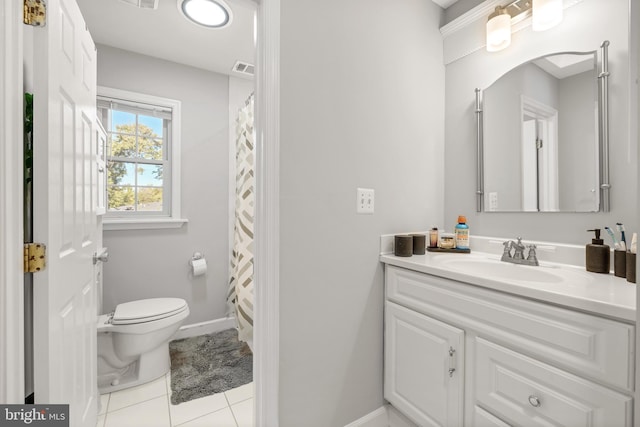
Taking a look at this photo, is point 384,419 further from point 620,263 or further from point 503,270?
point 620,263

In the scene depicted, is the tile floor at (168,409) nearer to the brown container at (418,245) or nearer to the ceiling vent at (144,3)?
the brown container at (418,245)

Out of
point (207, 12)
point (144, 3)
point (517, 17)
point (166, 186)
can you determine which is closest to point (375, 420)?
point (517, 17)

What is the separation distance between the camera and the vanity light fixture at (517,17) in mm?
1308

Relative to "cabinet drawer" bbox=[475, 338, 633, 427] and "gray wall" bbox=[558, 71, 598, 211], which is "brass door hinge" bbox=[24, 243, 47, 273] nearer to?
"cabinet drawer" bbox=[475, 338, 633, 427]

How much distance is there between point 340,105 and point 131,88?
200 centimetres

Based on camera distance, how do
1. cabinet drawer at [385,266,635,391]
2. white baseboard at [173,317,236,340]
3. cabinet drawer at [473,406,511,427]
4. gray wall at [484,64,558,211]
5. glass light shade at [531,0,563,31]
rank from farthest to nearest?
white baseboard at [173,317,236,340] < gray wall at [484,64,558,211] < glass light shade at [531,0,563,31] < cabinet drawer at [473,406,511,427] < cabinet drawer at [385,266,635,391]

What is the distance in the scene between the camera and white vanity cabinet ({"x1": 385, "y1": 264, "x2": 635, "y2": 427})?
0.74 metres

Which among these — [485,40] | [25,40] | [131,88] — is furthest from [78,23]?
[485,40]

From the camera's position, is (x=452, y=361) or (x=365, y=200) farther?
(x=365, y=200)

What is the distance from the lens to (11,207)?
2.48ft

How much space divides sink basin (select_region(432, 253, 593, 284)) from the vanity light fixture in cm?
114

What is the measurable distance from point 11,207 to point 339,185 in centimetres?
108

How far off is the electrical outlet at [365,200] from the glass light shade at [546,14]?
1133 mm

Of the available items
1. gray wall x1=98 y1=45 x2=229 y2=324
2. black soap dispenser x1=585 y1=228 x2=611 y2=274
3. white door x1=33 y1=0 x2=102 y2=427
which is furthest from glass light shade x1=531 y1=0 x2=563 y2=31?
gray wall x1=98 y1=45 x2=229 y2=324
